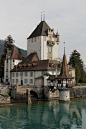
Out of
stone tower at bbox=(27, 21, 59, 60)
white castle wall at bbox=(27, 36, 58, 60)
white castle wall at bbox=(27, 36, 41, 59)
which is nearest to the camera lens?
white castle wall at bbox=(27, 36, 58, 60)

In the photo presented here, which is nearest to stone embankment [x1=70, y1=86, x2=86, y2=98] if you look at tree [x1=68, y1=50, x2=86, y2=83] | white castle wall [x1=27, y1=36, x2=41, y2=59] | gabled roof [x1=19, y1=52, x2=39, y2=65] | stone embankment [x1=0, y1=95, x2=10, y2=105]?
gabled roof [x1=19, y1=52, x2=39, y2=65]

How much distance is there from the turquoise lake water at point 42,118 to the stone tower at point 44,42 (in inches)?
1116

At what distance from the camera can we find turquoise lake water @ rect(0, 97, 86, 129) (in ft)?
97.9

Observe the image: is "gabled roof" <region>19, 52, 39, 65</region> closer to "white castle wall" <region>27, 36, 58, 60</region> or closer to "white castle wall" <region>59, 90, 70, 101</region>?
"white castle wall" <region>27, 36, 58, 60</region>

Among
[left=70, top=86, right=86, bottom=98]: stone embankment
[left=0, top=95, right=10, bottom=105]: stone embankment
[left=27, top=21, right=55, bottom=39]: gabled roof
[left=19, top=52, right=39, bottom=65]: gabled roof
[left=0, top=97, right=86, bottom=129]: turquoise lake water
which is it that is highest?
[left=27, top=21, right=55, bottom=39]: gabled roof

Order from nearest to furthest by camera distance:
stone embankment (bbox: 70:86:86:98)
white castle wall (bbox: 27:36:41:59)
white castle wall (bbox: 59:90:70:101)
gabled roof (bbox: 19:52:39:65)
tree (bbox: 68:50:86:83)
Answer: white castle wall (bbox: 59:90:70:101) < stone embankment (bbox: 70:86:86:98) < gabled roof (bbox: 19:52:39:65) < white castle wall (bbox: 27:36:41:59) < tree (bbox: 68:50:86:83)

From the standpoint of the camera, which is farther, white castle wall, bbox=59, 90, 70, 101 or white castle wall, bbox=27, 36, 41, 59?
white castle wall, bbox=27, 36, 41, 59

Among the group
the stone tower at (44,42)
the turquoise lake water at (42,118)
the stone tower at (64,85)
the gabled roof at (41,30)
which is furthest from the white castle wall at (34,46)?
the turquoise lake water at (42,118)

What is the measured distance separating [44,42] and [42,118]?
126 feet

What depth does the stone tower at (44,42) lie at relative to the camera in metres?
69.1

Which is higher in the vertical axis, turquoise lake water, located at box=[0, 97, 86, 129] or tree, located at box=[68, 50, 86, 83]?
tree, located at box=[68, 50, 86, 83]

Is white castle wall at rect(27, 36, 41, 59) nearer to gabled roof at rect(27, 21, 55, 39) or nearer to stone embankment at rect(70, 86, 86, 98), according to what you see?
gabled roof at rect(27, 21, 55, 39)

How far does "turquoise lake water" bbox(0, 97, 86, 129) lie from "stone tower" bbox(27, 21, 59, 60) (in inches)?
1116

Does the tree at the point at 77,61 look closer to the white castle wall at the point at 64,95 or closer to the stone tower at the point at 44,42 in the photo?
the stone tower at the point at 44,42
